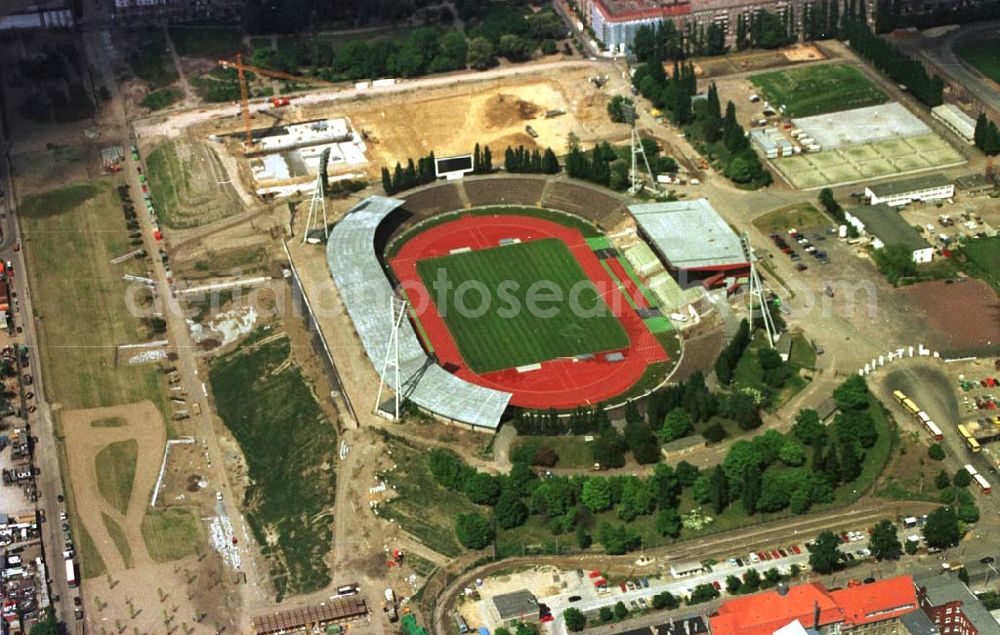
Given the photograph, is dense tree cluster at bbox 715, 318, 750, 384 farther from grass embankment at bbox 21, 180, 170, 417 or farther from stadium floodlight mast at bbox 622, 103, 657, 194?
grass embankment at bbox 21, 180, 170, 417

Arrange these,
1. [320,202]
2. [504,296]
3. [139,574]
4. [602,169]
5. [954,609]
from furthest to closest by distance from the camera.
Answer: [602,169]
[320,202]
[504,296]
[139,574]
[954,609]

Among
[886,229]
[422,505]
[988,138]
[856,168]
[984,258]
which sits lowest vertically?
[422,505]

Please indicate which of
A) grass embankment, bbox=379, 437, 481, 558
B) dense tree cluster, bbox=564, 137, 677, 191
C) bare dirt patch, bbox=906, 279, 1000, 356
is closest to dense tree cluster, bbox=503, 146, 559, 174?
dense tree cluster, bbox=564, 137, 677, 191

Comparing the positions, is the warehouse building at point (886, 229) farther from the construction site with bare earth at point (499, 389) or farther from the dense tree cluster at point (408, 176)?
the dense tree cluster at point (408, 176)

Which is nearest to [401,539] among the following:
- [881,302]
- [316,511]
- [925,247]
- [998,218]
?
[316,511]

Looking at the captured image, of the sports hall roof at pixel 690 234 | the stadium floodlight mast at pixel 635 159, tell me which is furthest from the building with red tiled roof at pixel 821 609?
the stadium floodlight mast at pixel 635 159

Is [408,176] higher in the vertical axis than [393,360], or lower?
higher

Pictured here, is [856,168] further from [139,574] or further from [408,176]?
[139,574]

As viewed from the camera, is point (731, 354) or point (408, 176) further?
point (408, 176)

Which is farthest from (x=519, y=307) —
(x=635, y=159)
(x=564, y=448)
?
(x=635, y=159)
